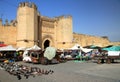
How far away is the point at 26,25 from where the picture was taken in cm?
2334

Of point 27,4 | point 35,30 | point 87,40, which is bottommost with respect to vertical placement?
point 87,40

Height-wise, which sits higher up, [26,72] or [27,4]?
[27,4]

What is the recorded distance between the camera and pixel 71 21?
29656mm

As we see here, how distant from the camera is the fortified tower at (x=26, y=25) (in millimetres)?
23266

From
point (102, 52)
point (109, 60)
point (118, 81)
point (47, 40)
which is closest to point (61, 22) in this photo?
point (47, 40)

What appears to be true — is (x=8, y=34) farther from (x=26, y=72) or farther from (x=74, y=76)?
(x=74, y=76)

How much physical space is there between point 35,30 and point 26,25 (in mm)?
1731

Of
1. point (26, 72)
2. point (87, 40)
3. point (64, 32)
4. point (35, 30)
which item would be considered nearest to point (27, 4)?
point (35, 30)

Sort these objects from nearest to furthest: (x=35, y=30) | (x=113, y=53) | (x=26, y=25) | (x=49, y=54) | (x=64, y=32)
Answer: (x=49, y=54) < (x=113, y=53) < (x=26, y=25) < (x=35, y=30) < (x=64, y=32)

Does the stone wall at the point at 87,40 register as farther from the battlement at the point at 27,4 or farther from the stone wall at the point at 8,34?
the stone wall at the point at 8,34

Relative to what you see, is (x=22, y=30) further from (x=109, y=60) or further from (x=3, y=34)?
(x=109, y=60)

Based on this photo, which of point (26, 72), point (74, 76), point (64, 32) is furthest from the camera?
point (64, 32)

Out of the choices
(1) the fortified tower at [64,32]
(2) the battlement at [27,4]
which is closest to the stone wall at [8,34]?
(2) the battlement at [27,4]

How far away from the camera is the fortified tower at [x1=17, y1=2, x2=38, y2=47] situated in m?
23.3
